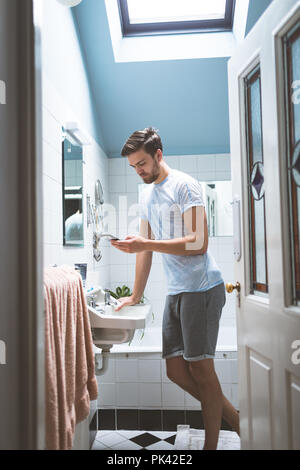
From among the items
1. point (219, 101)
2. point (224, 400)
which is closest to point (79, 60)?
point (219, 101)

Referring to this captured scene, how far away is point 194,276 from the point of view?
1.92 meters

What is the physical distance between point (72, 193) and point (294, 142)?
4.37ft

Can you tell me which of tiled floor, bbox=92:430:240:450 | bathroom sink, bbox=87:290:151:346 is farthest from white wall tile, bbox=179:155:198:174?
tiled floor, bbox=92:430:240:450

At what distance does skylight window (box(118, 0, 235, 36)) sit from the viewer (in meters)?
2.87

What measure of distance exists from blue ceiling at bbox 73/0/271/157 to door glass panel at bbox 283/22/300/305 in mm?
1484

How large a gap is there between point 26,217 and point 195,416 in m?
1.90

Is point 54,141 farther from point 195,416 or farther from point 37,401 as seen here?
point 195,416

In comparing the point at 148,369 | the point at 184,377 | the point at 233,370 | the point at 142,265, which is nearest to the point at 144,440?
the point at 148,369

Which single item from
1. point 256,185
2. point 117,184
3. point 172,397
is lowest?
point 172,397

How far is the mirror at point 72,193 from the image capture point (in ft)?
7.02

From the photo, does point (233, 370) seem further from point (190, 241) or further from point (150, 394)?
point (190, 241)

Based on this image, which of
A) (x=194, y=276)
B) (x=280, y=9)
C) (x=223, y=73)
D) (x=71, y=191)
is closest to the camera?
(x=280, y=9)

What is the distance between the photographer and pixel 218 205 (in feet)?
12.2

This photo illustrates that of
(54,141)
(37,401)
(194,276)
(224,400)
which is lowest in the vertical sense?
(224,400)
